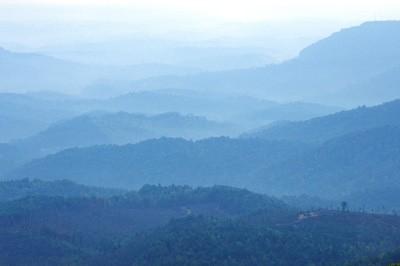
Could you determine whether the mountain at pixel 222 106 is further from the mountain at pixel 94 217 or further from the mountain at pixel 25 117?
the mountain at pixel 94 217

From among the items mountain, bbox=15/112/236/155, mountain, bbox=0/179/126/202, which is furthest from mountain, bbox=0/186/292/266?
mountain, bbox=15/112/236/155

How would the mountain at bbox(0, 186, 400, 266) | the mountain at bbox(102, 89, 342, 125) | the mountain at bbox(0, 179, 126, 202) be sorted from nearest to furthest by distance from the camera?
1. the mountain at bbox(0, 186, 400, 266)
2. the mountain at bbox(0, 179, 126, 202)
3. the mountain at bbox(102, 89, 342, 125)

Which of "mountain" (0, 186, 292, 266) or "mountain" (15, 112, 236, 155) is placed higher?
"mountain" (15, 112, 236, 155)

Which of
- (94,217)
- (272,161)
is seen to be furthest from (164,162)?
(94,217)

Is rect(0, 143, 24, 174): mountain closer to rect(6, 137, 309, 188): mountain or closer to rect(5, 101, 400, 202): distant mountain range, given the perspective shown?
rect(6, 137, 309, 188): mountain

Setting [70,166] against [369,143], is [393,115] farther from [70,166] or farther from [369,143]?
[70,166]

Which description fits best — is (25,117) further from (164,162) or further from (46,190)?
(46,190)

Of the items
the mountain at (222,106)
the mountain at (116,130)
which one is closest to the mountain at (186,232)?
the mountain at (116,130)
